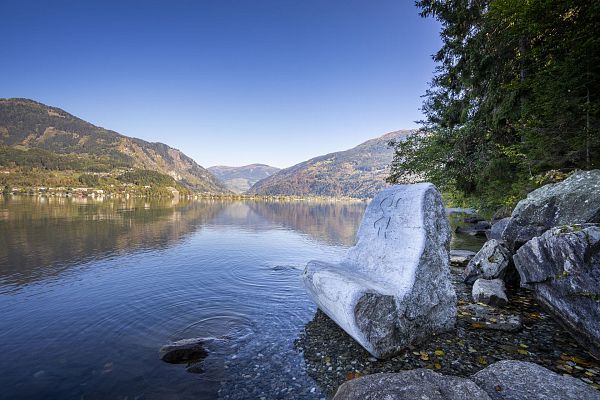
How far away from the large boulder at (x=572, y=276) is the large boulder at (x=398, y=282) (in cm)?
249

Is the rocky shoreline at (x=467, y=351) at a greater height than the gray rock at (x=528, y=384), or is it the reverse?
the gray rock at (x=528, y=384)

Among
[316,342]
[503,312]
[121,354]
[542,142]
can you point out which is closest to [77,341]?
[121,354]

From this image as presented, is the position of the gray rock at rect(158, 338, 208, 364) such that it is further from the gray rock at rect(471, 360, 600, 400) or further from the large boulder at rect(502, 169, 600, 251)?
the large boulder at rect(502, 169, 600, 251)

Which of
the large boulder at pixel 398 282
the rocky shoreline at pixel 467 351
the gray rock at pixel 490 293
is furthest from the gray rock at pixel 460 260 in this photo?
the large boulder at pixel 398 282

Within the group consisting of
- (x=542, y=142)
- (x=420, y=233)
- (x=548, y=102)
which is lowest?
(x=420, y=233)

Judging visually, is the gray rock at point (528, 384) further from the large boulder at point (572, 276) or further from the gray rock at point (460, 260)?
the gray rock at point (460, 260)

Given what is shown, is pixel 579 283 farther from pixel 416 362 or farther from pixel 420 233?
pixel 416 362

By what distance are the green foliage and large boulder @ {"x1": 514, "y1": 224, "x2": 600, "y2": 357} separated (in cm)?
623

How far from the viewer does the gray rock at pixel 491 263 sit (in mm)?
11297

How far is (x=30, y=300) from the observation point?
12.9m

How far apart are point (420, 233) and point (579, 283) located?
3506 millimetres

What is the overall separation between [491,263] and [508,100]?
422 inches

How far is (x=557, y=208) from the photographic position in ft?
31.6

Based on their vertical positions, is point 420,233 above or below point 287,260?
above
